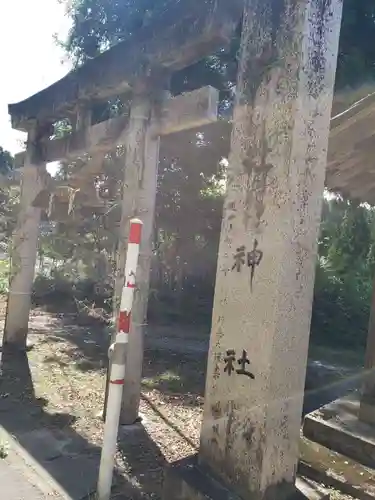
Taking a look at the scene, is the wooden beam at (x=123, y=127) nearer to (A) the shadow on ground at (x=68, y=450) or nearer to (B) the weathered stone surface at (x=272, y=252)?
(B) the weathered stone surface at (x=272, y=252)

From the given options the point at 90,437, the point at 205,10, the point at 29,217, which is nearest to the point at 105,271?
the point at 29,217

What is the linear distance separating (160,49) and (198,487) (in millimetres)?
3909

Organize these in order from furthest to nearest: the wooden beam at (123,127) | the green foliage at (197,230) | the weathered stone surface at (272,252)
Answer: the green foliage at (197,230), the wooden beam at (123,127), the weathered stone surface at (272,252)

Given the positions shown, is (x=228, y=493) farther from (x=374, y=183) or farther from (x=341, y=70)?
(x=341, y=70)

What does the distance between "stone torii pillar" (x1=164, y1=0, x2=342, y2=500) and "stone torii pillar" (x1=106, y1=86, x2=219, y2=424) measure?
195 centimetres

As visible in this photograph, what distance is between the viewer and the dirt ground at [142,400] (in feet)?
13.5

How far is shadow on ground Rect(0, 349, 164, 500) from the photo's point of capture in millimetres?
3635

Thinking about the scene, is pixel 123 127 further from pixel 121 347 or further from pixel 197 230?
pixel 197 230

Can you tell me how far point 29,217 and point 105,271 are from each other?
532cm

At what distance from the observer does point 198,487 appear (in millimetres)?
2816

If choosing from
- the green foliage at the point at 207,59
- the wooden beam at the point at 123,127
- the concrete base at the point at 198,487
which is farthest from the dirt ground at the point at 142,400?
the green foliage at the point at 207,59

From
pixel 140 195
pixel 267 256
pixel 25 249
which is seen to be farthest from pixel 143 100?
pixel 25 249

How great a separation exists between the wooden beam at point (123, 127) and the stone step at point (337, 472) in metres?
3.20

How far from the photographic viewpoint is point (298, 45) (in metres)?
2.73
